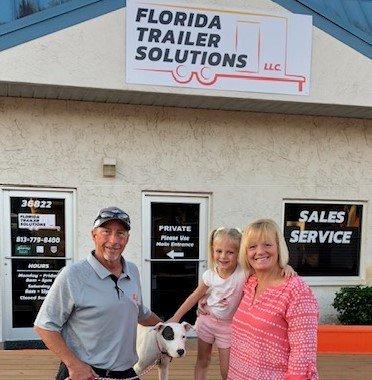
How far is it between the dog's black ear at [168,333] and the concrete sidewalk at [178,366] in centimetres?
163

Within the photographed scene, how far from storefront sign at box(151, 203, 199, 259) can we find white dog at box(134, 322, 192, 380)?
249 cm

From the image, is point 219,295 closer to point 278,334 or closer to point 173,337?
point 173,337

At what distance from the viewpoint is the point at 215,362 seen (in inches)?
173

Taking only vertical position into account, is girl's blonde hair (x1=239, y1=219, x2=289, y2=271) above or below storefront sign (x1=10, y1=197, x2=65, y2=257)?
above

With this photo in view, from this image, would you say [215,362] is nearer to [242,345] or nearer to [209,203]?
[209,203]

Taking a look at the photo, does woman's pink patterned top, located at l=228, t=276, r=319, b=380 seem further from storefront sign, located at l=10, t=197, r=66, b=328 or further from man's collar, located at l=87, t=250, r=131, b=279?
storefront sign, located at l=10, t=197, r=66, b=328

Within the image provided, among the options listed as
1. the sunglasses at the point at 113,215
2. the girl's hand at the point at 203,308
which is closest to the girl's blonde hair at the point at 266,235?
the sunglasses at the point at 113,215

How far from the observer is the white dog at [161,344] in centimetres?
256

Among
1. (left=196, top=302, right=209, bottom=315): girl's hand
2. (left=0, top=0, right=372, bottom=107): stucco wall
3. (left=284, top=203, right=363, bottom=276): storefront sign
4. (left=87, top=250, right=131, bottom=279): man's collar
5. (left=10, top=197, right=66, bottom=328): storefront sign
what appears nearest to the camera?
(left=87, top=250, right=131, bottom=279): man's collar

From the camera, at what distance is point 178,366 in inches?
168

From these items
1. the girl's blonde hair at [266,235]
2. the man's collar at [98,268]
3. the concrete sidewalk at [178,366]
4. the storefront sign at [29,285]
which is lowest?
the concrete sidewalk at [178,366]

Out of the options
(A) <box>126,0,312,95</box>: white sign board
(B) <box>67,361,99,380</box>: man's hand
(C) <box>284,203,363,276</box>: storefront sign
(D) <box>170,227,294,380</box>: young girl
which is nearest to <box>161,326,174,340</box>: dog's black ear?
(D) <box>170,227,294,380</box>: young girl

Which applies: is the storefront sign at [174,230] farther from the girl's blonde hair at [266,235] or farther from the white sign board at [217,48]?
the girl's blonde hair at [266,235]

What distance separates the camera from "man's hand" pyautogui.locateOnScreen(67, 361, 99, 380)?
1881 millimetres
